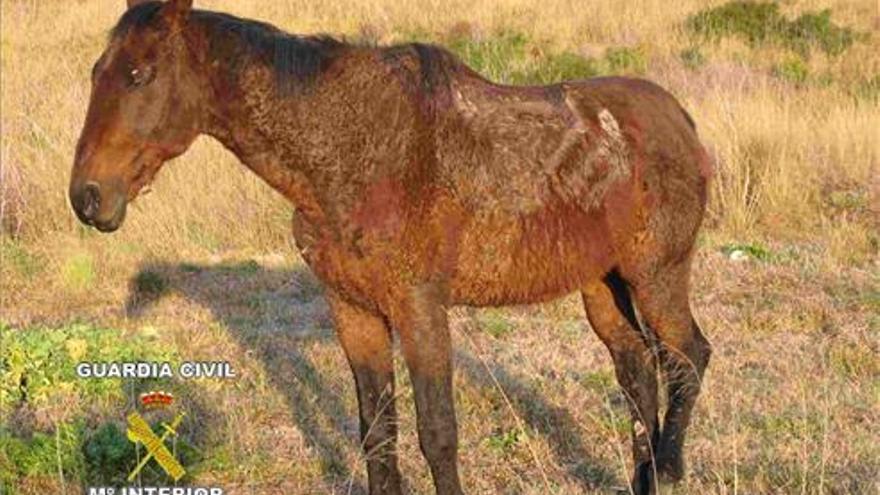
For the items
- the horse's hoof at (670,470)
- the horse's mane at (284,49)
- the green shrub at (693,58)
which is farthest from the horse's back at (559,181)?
the green shrub at (693,58)

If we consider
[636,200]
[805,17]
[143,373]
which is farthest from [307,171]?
[805,17]

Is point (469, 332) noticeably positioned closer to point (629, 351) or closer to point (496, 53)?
point (629, 351)

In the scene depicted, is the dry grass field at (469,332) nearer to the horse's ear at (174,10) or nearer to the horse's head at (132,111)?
the horse's head at (132,111)

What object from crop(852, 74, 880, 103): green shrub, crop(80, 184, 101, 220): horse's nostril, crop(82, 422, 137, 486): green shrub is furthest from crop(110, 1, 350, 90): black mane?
crop(852, 74, 880, 103): green shrub

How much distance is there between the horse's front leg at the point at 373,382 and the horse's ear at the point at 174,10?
1.13m

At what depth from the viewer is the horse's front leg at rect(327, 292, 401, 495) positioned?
445 cm

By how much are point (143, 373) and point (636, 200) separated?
2632mm

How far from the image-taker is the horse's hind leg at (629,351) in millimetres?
5250

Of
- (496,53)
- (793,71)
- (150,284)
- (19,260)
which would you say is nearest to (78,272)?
(150,284)

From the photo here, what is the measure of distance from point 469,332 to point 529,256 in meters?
2.95

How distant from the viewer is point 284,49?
4.15 meters

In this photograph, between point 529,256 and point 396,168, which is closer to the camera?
point 396,168

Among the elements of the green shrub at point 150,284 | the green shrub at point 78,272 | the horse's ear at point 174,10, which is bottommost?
the green shrub at point 150,284

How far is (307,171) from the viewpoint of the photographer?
4.16 meters
